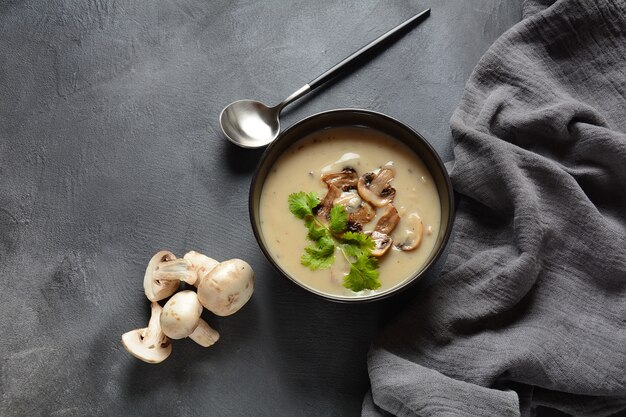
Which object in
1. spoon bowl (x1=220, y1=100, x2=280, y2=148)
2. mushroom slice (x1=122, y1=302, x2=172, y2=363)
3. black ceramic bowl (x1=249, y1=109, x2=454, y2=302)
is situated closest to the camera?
black ceramic bowl (x1=249, y1=109, x2=454, y2=302)

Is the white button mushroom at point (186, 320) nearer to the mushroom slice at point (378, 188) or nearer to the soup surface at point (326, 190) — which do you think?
the soup surface at point (326, 190)

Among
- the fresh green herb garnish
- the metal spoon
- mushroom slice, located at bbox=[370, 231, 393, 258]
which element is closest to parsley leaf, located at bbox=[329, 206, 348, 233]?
the fresh green herb garnish

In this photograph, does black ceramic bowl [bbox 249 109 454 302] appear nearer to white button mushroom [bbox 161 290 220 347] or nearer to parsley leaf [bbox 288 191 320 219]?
parsley leaf [bbox 288 191 320 219]

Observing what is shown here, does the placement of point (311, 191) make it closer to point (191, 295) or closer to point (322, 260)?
point (322, 260)

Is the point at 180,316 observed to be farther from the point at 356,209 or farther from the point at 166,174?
the point at 356,209

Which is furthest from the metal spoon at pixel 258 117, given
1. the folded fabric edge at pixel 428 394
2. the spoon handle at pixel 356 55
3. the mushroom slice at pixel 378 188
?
the folded fabric edge at pixel 428 394

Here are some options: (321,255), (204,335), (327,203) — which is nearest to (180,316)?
(204,335)
